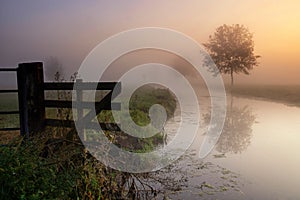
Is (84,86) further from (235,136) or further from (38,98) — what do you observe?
(235,136)

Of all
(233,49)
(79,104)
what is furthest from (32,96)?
(233,49)

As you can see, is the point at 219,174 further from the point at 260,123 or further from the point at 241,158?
the point at 260,123

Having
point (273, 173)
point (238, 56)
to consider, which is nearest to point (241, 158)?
point (273, 173)

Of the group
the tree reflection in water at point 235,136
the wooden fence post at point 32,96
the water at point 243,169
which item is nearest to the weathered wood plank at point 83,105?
the wooden fence post at point 32,96

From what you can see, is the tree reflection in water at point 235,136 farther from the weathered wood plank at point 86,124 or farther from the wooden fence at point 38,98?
the wooden fence at point 38,98

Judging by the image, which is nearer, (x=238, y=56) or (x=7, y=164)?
(x=7, y=164)

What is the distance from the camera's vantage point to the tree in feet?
159

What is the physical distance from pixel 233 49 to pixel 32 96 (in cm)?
4613

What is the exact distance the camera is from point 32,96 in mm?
6223

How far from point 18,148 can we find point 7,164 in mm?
559

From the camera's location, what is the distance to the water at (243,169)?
6.59 metres

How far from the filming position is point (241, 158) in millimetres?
9711

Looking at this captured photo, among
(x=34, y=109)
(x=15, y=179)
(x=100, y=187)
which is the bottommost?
(x=100, y=187)

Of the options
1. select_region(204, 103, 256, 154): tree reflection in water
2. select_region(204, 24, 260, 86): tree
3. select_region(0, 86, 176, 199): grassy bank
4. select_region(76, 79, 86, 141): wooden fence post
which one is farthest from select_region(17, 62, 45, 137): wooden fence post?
select_region(204, 24, 260, 86): tree
